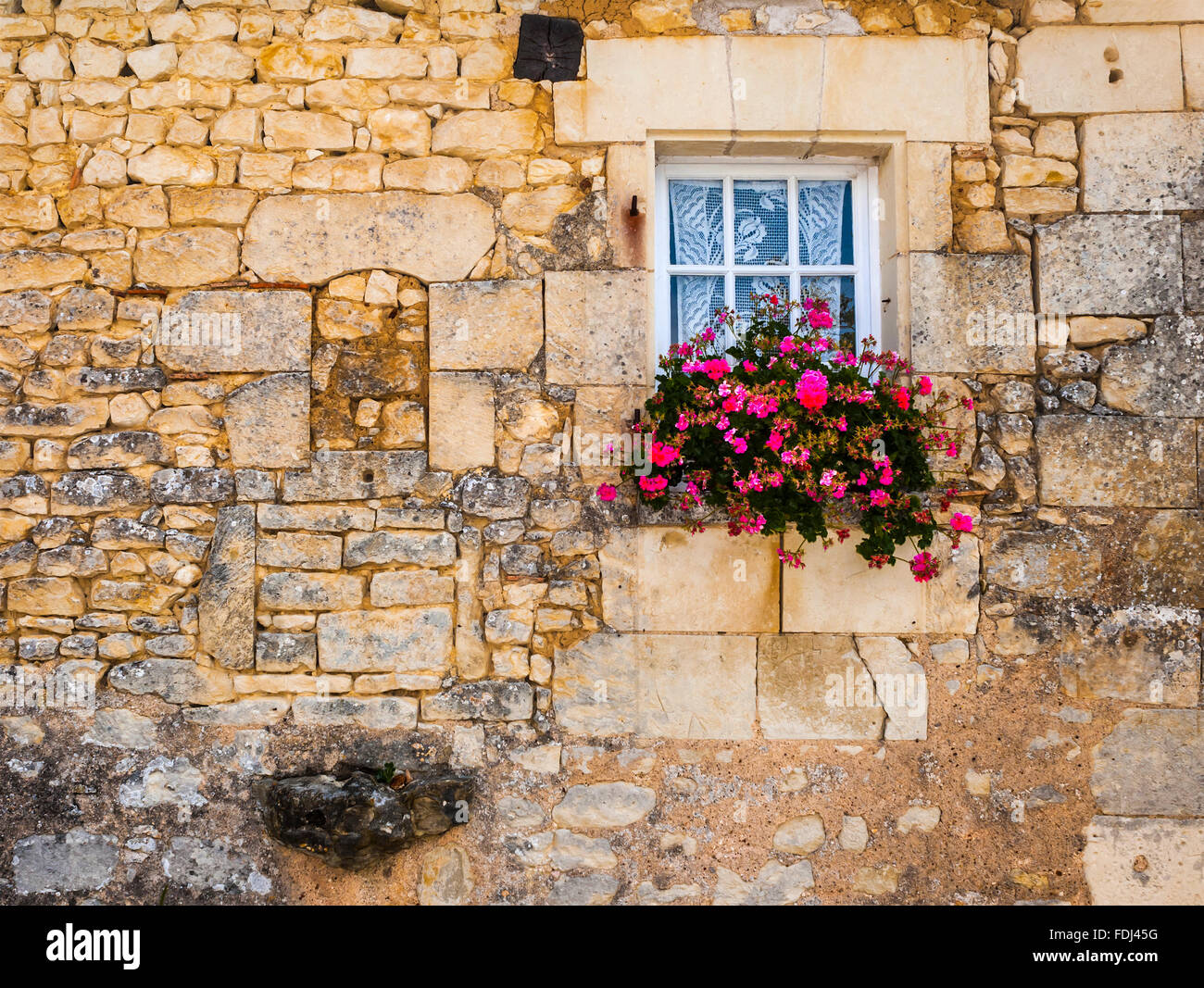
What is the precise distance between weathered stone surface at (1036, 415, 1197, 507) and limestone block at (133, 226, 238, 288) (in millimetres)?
2996

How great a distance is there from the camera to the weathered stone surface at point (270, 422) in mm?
3213

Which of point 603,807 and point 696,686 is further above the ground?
point 696,686

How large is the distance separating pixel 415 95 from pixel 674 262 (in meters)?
1.12

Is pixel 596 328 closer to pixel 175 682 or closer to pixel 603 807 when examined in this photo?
pixel 603 807

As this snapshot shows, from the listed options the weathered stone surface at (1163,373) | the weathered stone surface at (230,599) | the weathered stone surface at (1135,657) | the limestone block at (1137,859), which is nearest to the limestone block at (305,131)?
the weathered stone surface at (230,599)

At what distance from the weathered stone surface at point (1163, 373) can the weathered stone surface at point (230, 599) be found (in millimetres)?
3138

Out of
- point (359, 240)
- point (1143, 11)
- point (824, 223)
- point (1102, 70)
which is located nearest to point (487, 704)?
point (359, 240)

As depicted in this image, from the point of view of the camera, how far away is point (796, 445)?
9.55 feet

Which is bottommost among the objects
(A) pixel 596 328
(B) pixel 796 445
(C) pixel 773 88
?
(B) pixel 796 445

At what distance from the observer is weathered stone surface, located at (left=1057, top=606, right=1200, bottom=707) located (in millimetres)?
3182

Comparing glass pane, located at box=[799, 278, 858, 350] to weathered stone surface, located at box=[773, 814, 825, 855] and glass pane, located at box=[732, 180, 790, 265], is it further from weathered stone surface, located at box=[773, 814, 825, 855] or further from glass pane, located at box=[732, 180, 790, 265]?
weathered stone surface, located at box=[773, 814, 825, 855]

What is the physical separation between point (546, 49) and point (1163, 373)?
2.51 meters

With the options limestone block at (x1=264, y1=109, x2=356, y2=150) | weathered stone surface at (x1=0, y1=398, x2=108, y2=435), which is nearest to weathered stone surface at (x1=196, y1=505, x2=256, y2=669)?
weathered stone surface at (x1=0, y1=398, x2=108, y2=435)
